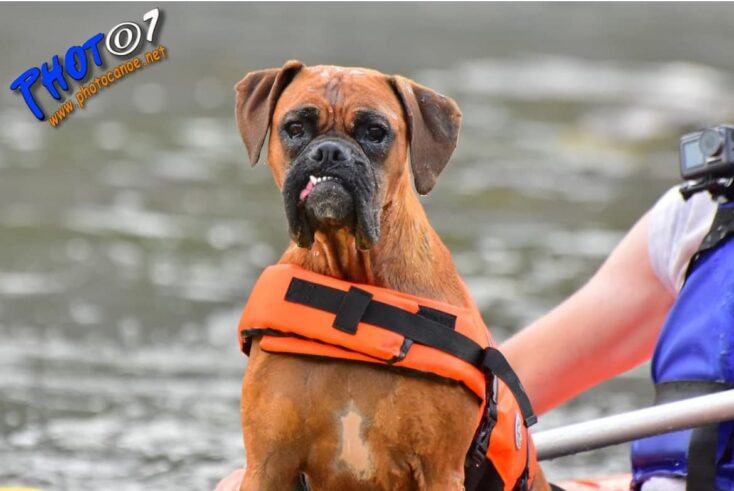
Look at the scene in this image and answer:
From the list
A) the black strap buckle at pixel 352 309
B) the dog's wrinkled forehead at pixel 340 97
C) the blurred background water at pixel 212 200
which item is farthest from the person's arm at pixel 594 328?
the blurred background water at pixel 212 200

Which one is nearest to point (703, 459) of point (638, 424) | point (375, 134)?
point (638, 424)

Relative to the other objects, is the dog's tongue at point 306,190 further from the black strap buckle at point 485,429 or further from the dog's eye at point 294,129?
the black strap buckle at point 485,429

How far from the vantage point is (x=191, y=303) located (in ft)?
25.9

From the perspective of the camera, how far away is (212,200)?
10.3 meters

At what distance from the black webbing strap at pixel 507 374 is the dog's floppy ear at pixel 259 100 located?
2.29ft

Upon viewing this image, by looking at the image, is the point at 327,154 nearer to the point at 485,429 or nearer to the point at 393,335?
the point at 393,335

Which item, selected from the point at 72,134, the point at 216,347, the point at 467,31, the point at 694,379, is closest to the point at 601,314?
the point at 694,379

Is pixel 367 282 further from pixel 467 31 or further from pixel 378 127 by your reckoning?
pixel 467 31

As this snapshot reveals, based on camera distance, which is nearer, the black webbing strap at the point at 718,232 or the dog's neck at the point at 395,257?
the dog's neck at the point at 395,257

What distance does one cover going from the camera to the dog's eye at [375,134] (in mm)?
3080

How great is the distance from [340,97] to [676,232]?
1.39 m

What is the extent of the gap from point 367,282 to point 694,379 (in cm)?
106

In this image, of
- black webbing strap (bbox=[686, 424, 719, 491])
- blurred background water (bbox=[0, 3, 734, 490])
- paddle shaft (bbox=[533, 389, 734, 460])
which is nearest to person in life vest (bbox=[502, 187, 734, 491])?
black webbing strap (bbox=[686, 424, 719, 491])

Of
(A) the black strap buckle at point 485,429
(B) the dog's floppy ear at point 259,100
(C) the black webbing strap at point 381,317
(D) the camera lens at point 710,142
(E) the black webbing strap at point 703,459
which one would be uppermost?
(B) the dog's floppy ear at point 259,100
